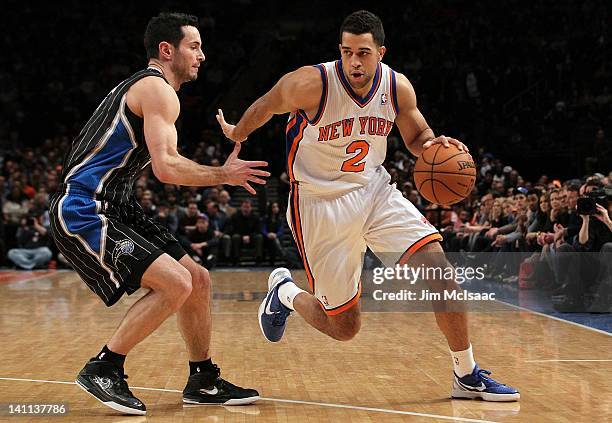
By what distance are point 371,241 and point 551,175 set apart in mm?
13940

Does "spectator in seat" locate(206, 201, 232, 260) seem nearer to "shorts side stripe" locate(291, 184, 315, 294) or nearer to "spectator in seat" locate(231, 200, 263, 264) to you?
"spectator in seat" locate(231, 200, 263, 264)

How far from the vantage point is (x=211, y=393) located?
4.76 metres

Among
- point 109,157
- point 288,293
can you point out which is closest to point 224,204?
point 288,293

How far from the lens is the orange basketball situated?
4996mm

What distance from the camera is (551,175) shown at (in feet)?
59.8

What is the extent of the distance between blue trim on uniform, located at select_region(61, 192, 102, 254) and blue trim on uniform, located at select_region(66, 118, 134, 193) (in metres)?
0.09

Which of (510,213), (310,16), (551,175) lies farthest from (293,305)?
(310,16)

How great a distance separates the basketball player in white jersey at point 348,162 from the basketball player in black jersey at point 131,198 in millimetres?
734

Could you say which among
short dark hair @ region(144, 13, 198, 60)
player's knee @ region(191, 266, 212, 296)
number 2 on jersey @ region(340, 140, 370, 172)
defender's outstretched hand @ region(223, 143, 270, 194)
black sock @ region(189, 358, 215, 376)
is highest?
short dark hair @ region(144, 13, 198, 60)

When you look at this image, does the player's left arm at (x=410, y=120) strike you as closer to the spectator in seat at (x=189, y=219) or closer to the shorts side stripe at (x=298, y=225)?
the shorts side stripe at (x=298, y=225)

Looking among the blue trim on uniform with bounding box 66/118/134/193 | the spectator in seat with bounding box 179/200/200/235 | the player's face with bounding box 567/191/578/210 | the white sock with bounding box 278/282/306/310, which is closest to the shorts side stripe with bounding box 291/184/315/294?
the white sock with bounding box 278/282/306/310

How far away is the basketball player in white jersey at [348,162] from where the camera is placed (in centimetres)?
493

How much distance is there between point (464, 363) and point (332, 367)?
1294 millimetres

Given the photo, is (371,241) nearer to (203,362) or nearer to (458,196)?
(458,196)
